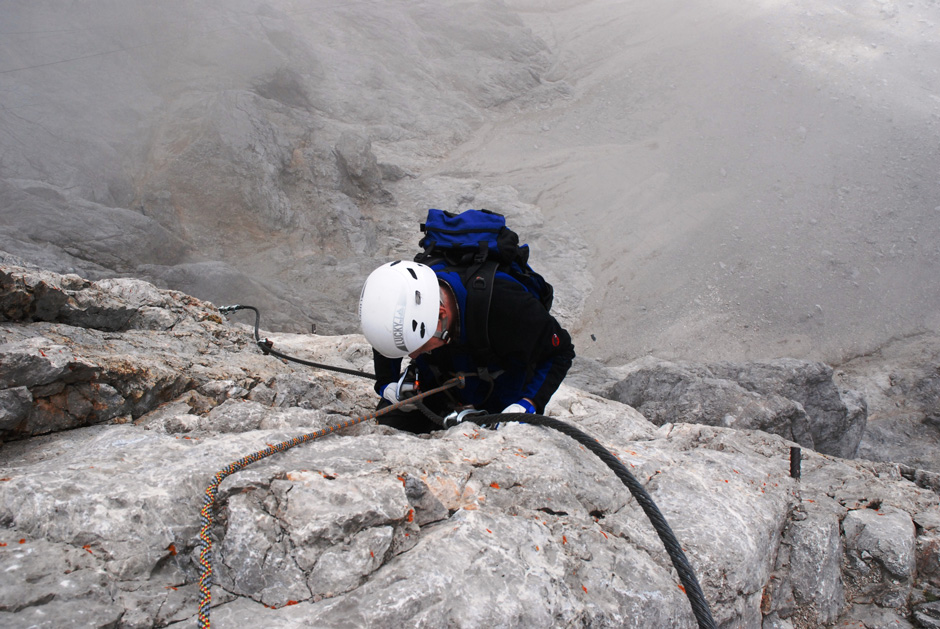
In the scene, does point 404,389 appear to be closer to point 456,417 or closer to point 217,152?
point 456,417

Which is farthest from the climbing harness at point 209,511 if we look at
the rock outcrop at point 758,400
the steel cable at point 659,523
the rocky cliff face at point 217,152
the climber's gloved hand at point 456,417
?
the rocky cliff face at point 217,152

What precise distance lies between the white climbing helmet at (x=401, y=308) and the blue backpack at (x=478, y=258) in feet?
0.79

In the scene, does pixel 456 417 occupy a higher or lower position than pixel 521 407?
lower

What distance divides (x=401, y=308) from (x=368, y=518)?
3.91 feet

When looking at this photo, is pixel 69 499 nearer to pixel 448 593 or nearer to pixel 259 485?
pixel 259 485

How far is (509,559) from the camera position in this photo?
2.04m

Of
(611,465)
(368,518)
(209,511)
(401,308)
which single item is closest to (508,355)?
(401,308)

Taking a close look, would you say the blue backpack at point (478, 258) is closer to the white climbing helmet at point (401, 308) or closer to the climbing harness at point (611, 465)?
the white climbing helmet at point (401, 308)

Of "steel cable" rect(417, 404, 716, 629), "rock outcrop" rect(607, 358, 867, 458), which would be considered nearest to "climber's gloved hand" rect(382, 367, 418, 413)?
"steel cable" rect(417, 404, 716, 629)

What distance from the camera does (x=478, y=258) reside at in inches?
130

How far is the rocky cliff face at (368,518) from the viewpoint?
72.5 inches

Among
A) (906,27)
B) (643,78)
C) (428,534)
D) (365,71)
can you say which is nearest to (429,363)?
(428,534)

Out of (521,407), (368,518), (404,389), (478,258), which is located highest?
(478,258)

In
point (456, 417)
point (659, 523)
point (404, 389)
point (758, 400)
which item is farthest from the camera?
point (758, 400)
